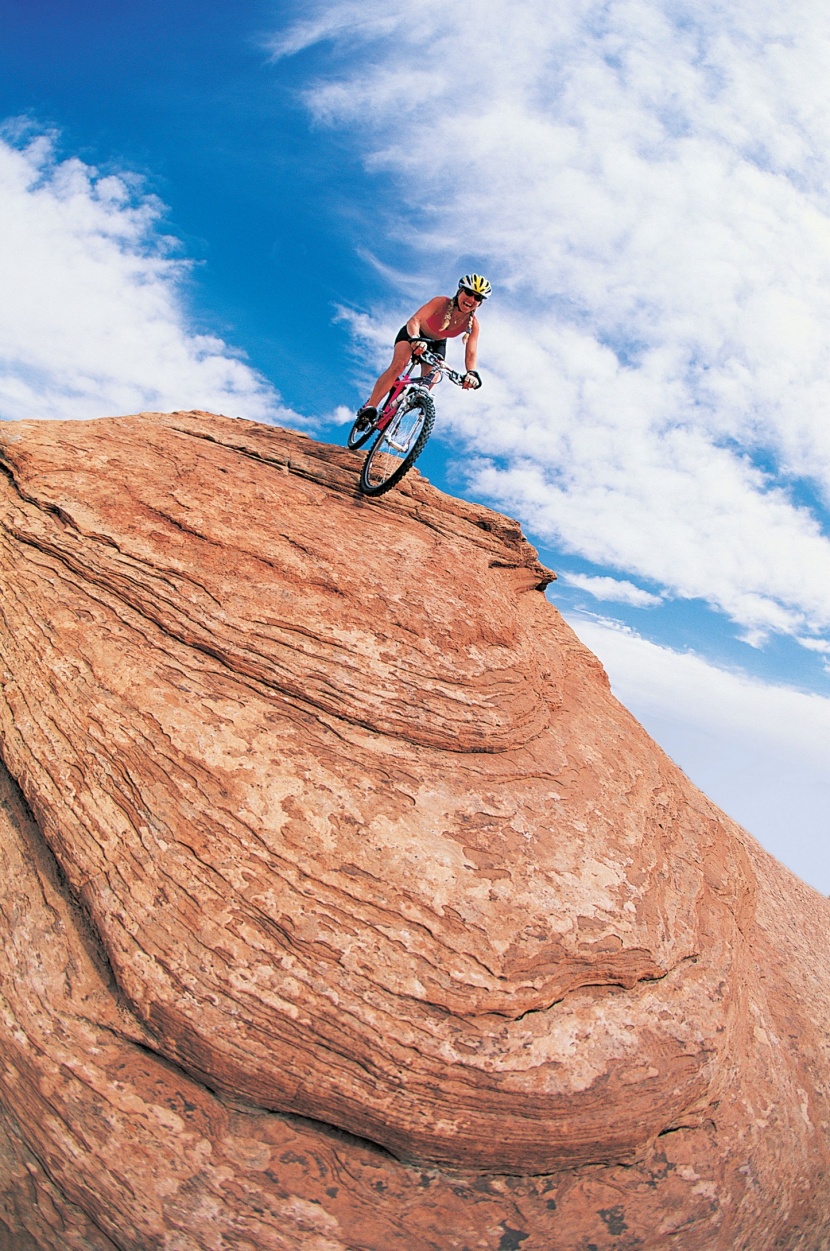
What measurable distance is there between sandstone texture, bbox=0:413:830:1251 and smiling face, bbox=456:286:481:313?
14.9ft

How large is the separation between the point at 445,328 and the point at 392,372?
3.79 ft

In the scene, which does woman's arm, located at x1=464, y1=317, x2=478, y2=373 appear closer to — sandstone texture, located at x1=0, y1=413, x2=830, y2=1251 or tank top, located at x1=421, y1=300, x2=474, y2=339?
tank top, located at x1=421, y1=300, x2=474, y2=339

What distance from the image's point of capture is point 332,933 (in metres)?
7.41

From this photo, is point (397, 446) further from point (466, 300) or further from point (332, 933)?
point (332, 933)

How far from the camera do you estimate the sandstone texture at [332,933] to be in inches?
280

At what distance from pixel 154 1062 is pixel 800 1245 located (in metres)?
8.24

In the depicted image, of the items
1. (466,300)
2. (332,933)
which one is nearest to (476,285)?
(466,300)

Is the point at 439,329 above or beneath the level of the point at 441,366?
above

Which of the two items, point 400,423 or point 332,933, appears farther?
point 400,423

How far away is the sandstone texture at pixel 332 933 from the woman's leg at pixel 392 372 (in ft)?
11.7

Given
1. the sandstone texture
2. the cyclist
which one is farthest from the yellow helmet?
the sandstone texture

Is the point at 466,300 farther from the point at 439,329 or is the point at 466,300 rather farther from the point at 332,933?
the point at 332,933

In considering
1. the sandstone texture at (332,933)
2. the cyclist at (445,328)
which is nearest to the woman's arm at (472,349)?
the cyclist at (445,328)

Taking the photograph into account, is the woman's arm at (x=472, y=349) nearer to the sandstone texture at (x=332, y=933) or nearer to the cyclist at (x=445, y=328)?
the cyclist at (x=445, y=328)
